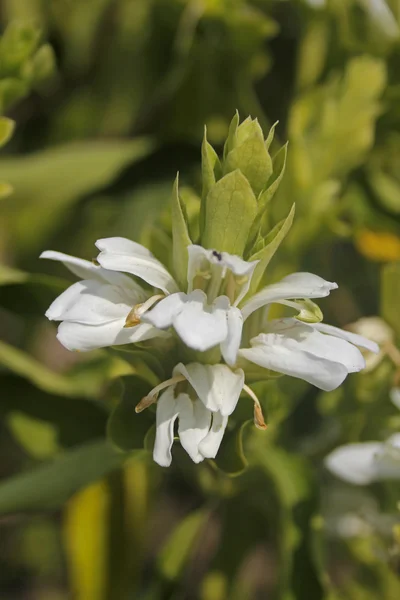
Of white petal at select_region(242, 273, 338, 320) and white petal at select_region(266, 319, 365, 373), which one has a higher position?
white petal at select_region(242, 273, 338, 320)

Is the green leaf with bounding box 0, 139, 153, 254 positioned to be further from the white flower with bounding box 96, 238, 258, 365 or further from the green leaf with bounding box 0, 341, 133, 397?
the white flower with bounding box 96, 238, 258, 365

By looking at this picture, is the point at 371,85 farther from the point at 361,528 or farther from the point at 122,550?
the point at 122,550

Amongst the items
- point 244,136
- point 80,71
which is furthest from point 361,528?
point 80,71

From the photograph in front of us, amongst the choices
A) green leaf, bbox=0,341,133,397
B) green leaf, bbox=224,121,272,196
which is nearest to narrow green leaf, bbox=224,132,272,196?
green leaf, bbox=224,121,272,196

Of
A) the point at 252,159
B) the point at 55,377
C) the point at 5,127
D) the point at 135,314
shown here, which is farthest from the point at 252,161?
the point at 55,377

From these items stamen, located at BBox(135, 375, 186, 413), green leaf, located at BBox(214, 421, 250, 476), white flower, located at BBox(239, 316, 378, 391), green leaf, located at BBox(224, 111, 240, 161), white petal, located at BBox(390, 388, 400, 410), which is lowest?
white petal, located at BBox(390, 388, 400, 410)

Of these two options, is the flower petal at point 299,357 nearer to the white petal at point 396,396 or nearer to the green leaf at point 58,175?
the white petal at point 396,396
